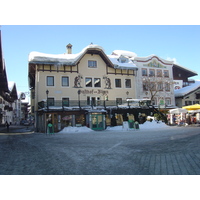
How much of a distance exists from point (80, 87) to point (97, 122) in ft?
22.8

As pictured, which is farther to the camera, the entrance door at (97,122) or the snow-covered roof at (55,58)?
the snow-covered roof at (55,58)

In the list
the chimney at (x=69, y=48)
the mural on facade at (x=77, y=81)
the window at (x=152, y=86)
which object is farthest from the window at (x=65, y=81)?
the window at (x=152, y=86)

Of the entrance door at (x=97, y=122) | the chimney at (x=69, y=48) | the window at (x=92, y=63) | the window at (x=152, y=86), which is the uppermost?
the chimney at (x=69, y=48)

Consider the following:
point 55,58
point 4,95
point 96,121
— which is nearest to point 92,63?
point 55,58

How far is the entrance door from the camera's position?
89.7 ft

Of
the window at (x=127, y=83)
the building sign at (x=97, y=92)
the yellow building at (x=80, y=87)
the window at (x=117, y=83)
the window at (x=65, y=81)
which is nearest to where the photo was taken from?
the yellow building at (x=80, y=87)

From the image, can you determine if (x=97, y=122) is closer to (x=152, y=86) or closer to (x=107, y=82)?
(x=107, y=82)

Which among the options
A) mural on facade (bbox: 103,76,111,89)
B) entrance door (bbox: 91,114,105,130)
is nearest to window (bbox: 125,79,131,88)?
mural on facade (bbox: 103,76,111,89)

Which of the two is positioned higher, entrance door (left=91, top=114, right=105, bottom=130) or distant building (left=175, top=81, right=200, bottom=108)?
distant building (left=175, top=81, right=200, bottom=108)

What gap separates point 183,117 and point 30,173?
27304mm

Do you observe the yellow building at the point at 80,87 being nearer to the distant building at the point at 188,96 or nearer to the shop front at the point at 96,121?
the shop front at the point at 96,121

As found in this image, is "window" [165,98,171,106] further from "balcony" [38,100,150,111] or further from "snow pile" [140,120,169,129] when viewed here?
"snow pile" [140,120,169,129]

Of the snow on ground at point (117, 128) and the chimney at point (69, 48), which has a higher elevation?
the chimney at point (69, 48)

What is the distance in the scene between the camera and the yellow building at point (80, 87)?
27703mm
